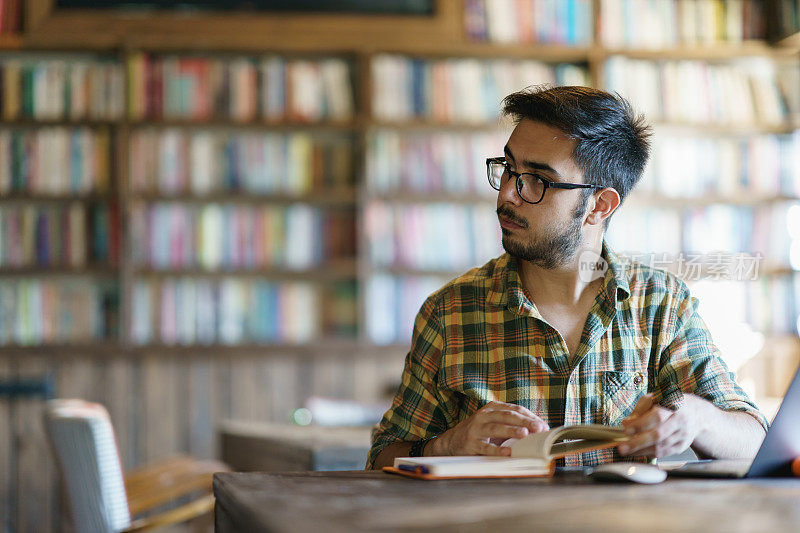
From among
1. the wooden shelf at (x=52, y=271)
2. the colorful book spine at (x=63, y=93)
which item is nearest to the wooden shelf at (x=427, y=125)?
the colorful book spine at (x=63, y=93)

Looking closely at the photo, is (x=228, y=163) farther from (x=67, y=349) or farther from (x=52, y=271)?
(x=67, y=349)

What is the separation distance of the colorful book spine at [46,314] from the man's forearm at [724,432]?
2967 mm

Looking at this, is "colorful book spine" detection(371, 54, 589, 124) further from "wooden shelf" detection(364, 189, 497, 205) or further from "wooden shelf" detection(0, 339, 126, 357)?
"wooden shelf" detection(0, 339, 126, 357)

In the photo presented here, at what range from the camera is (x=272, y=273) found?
3879mm

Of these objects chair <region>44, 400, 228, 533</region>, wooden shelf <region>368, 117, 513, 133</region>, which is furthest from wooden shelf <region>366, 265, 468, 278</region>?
chair <region>44, 400, 228, 533</region>

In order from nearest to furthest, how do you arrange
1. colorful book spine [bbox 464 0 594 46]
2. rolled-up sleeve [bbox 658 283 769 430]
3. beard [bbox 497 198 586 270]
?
rolled-up sleeve [bbox 658 283 769 430] < beard [bbox 497 198 586 270] < colorful book spine [bbox 464 0 594 46]

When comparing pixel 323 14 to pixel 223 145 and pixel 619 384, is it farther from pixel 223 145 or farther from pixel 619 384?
pixel 619 384

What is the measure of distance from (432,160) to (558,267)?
7.48 feet

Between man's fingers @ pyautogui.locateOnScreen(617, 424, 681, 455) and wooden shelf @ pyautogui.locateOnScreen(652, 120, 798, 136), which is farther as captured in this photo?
wooden shelf @ pyautogui.locateOnScreen(652, 120, 798, 136)

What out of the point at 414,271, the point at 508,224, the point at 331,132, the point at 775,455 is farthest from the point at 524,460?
the point at 331,132

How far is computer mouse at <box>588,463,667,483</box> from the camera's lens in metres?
1.18

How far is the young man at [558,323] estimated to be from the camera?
1602mm

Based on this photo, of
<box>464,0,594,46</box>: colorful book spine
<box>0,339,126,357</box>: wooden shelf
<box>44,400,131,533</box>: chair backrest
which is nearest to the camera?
<box>44,400,131,533</box>: chair backrest

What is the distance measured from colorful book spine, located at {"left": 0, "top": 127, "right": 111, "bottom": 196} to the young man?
2560 millimetres
